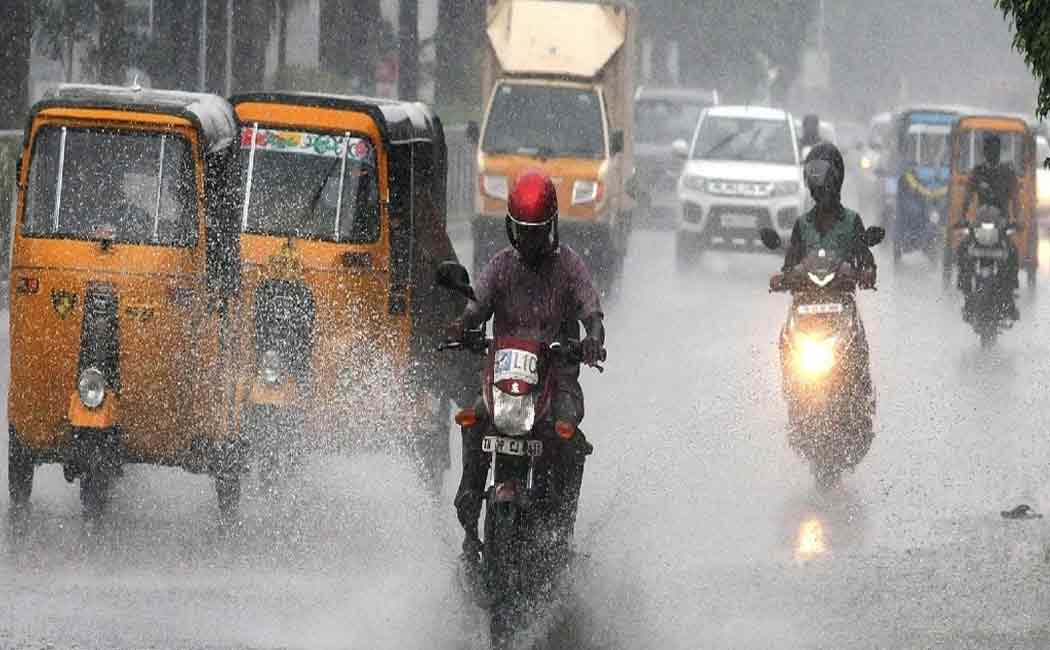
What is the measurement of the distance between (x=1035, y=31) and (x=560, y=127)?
1788 centimetres

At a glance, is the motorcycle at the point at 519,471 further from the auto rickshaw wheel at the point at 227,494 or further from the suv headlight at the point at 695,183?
the suv headlight at the point at 695,183

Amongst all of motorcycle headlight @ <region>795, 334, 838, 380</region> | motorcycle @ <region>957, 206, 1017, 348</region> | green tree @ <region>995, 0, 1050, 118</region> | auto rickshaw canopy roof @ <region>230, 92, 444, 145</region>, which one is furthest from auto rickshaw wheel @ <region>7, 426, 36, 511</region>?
motorcycle @ <region>957, 206, 1017, 348</region>

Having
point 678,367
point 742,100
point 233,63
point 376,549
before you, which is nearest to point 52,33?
point 233,63

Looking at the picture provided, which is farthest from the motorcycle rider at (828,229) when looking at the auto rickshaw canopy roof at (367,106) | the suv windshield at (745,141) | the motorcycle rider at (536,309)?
the suv windshield at (745,141)

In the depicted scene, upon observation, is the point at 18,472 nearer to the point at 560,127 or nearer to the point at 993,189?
the point at 993,189

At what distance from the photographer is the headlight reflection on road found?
10.9 meters

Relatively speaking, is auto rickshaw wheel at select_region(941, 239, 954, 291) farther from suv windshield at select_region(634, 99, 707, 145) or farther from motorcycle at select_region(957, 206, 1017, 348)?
suv windshield at select_region(634, 99, 707, 145)

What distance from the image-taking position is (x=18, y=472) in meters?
11.5

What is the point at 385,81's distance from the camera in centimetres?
4016

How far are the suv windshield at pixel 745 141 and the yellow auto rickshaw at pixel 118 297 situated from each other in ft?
69.8

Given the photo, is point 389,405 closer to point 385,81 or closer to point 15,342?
point 15,342

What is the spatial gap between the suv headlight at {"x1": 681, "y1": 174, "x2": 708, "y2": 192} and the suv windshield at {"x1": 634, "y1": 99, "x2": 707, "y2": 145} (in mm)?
12038

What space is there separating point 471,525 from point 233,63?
105ft

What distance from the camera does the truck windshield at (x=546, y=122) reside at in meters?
28.1
